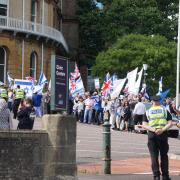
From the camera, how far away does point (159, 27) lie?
210ft

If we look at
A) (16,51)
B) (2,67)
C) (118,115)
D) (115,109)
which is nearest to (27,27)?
(16,51)

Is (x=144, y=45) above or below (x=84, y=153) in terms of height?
above

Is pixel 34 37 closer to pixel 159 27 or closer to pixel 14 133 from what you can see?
pixel 159 27

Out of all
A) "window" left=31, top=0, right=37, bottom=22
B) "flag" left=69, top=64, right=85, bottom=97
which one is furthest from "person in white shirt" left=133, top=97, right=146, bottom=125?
"window" left=31, top=0, right=37, bottom=22

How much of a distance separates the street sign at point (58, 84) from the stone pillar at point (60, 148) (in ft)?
1.11

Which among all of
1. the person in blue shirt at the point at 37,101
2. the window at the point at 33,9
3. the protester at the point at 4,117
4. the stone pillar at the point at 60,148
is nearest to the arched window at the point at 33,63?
the window at the point at 33,9

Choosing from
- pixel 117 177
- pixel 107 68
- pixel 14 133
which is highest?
pixel 107 68

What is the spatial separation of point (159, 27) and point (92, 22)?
7.95 meters

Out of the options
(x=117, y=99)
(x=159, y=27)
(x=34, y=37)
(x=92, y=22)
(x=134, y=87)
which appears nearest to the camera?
(x=117, y=99)

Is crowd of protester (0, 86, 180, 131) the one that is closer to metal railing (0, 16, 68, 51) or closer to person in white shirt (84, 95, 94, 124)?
person in white shirt (84, 95, 94, 124)

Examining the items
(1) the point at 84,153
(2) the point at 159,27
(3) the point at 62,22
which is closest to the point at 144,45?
(2) the point at 159,27

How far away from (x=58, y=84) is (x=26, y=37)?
4161 centimetres

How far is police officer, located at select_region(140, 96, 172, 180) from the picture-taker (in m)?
13.5

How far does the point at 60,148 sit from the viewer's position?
12.9 m
